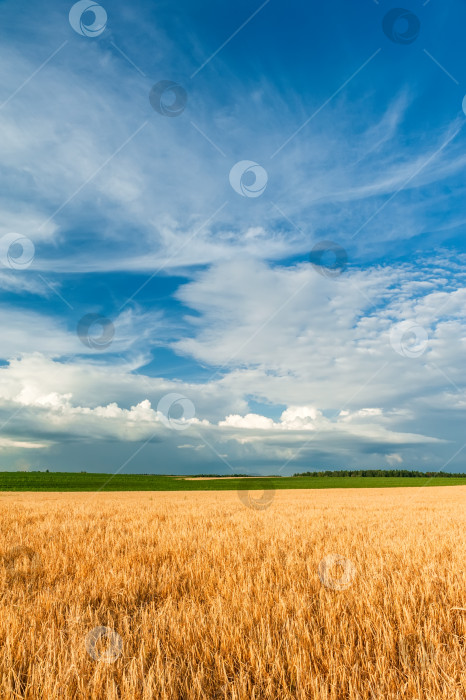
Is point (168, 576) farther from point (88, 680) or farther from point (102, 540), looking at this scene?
point (102, 540)

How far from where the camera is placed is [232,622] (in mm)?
3830

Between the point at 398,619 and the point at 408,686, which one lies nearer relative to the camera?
the point at 408,686

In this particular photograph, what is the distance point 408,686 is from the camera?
2842 mm

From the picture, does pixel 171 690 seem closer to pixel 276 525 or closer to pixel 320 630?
pixel 320 630

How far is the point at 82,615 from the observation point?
4113 mm

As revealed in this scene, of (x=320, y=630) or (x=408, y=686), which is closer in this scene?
(x=408, y=686)

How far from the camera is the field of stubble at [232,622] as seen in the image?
2908 millimetres

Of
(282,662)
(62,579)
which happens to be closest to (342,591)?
(282,662)

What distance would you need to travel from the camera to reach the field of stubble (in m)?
2.91

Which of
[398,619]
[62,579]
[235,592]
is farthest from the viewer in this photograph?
[62,579]

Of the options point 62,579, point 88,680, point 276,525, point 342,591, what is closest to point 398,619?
point 342,591

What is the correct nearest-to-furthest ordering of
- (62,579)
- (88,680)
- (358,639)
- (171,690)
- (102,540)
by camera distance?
(171,690) → (88,680) → (358,639) → (62,579) → (102,540)

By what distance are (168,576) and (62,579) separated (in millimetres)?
1255

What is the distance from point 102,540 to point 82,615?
4699mm
